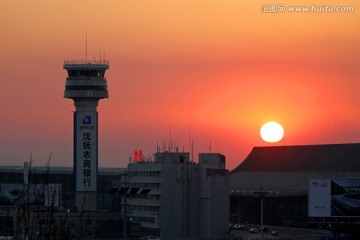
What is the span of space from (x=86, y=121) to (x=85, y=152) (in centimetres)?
304

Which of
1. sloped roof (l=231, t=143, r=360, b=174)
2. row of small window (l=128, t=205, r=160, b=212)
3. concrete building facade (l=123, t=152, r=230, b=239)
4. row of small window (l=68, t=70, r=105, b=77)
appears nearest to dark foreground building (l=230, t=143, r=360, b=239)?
sloped roof (l=231, t=143, r=360, b=174)

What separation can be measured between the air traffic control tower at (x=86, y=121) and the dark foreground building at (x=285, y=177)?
715 inches

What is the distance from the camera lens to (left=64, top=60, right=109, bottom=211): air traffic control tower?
12169 centimetres

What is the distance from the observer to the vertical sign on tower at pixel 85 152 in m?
122

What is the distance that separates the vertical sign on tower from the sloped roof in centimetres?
3857

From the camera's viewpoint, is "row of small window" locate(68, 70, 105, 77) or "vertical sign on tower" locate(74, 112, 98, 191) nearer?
"vertical sign on tower" locate(74, 112, 98, 191)

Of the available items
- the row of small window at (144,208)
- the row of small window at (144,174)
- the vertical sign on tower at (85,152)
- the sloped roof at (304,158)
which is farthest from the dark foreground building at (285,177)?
the vertical sign on tower at (85,152)

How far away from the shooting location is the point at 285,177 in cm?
15325

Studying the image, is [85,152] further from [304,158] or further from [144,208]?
[304,158]

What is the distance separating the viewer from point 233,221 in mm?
151250

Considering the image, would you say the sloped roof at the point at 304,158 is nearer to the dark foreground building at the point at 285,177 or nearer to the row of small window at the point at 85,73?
the dark foreground building at the point at 285,177

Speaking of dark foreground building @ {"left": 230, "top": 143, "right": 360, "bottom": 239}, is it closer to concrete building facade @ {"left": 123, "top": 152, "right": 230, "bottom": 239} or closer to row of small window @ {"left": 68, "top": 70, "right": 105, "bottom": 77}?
concrete building facade @ {"left": 123, "top": 152, "right": 230, "bottom": 239}

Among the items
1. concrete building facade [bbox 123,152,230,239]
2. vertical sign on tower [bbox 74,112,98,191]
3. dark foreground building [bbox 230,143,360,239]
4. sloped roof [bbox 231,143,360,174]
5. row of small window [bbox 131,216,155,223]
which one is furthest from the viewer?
sloped roof [bbox 231,143,360,174]

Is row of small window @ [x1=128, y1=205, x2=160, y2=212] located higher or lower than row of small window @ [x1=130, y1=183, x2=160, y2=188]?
→ lower
